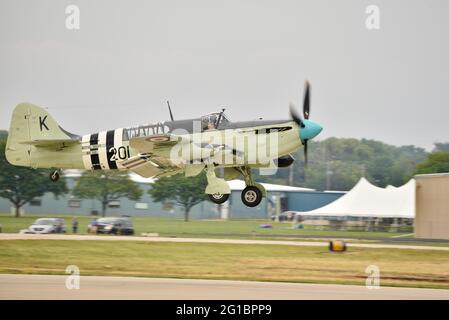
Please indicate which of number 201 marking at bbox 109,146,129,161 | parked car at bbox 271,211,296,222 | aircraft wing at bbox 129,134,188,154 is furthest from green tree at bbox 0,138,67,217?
A: aircraft wing at bbox 129,134,188,154

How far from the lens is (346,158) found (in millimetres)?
103250

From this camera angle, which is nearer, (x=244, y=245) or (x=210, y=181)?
(x=210, y=181)

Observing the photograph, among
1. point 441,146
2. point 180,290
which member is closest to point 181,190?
point 180,290

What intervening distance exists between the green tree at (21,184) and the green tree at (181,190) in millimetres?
9807

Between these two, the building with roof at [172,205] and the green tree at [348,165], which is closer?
the building with roof at [172,205]

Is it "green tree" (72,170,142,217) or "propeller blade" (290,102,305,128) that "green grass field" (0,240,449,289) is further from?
"green tree" (72,170,142,217)

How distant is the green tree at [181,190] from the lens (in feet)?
199

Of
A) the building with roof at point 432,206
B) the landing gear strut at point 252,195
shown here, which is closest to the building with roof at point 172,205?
the building with roof at point 432,206

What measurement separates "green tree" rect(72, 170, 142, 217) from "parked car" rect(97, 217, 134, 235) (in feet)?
54.4

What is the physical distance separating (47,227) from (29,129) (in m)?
19.6

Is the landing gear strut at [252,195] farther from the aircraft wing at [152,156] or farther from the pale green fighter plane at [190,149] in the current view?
the aircraft wing at [152,156]
